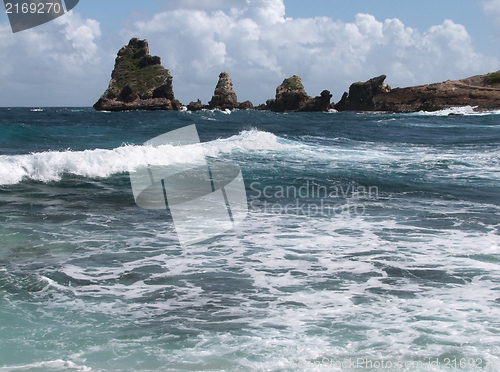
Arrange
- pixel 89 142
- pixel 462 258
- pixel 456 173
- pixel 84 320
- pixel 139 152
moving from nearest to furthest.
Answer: pixel 84 320
pixel 462 258
pixel 456 173
pixel 139 152
pixel 89 142

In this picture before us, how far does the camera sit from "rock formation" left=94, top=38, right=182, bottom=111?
8125 centimetres

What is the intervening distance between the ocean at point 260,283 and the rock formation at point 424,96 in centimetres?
6908

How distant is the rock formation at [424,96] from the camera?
73125mm

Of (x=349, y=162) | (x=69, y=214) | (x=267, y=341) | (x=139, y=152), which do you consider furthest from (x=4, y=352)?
(x=349, y=162)

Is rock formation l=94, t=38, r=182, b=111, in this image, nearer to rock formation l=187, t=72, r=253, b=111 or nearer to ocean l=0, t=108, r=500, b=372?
rock formation l=187, t=72, r=253, b=111

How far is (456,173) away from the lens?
1274 centimetres

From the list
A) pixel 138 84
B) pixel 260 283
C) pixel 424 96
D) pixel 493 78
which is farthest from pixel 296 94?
pixel 260 283

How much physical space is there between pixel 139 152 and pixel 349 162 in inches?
273

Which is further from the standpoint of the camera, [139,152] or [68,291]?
[139,152]

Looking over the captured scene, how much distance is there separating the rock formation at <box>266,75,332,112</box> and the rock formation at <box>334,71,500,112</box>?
5311 millimetres

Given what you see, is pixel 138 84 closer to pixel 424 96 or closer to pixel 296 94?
pixel 296 94

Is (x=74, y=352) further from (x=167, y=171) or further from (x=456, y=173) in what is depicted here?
(x=456, y=173)

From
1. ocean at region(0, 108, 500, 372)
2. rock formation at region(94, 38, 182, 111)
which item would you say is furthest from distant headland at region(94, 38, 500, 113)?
ocean at region(0, 108, 500, 372)

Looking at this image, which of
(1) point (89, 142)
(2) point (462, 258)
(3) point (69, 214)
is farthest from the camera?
(1) point (89, 142)
